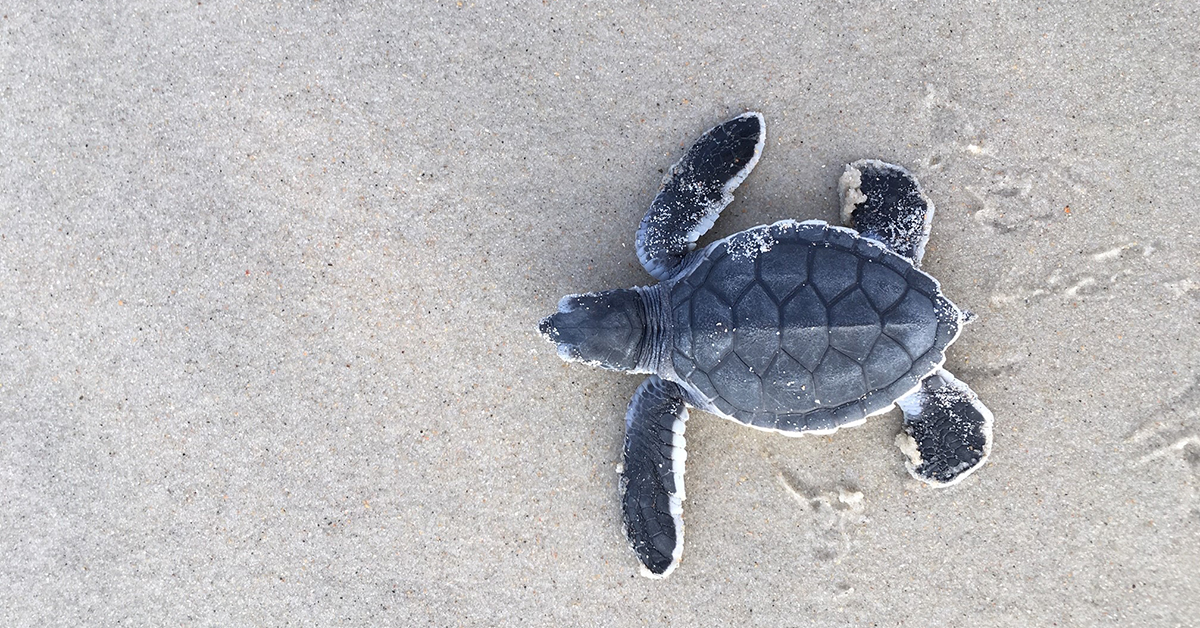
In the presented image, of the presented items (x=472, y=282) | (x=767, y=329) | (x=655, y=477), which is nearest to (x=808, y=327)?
(x=767, y=329)

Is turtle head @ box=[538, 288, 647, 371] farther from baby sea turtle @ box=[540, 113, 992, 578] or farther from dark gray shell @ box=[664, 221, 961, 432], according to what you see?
dark gray shell @ box=[664, 221, 961, 432]

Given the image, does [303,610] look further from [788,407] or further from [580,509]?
[788,407]

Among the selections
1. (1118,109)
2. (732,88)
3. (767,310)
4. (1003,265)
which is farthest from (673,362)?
(1118,109)

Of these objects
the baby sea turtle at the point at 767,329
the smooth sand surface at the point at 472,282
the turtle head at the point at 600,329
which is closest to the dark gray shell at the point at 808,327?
the baby sea turtle at the point at 767,329

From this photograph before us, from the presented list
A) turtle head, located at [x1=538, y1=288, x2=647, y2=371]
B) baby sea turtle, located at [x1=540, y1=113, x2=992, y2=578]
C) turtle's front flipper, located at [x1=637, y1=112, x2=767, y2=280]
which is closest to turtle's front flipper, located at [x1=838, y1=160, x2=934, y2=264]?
baby sea turtle, located at [x1=540, y1=113, x2=992, y2=578]

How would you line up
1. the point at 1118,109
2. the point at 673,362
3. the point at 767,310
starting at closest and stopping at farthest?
the point at 767,310 < the point at 673,362 < the point at 1118,109

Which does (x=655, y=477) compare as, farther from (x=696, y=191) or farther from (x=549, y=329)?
(x=696, y=191)
